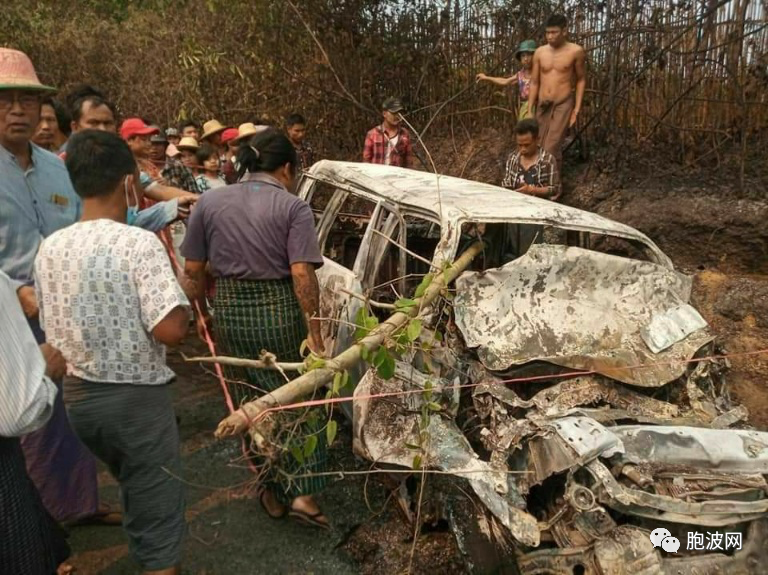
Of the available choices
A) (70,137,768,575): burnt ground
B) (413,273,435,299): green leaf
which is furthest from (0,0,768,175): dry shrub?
(413,273,435,299): green leaf

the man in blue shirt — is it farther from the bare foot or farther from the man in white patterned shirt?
the bare foot

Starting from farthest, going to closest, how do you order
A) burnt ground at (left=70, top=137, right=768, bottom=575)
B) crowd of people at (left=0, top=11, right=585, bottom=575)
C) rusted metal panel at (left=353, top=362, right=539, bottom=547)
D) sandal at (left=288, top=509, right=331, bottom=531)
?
1. sandal at (left=288, top=509, right=331, bottom=531)
2. burnt ground at (left=70, top=137, right=768, bottom=575)
3. rusted metal panel at (left=353, top=362, right=539, bottom=547)
4. crowd of people at (left=0, top=11, right=585, bottom=575)

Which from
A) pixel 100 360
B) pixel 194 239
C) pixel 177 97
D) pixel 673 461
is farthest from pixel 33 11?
pixel 673 461

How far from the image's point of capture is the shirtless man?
6375 mm

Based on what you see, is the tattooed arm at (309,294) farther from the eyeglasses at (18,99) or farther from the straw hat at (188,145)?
the straw hat at (188,145)

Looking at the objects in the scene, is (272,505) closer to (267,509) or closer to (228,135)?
(267,509)

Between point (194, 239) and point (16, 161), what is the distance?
2.78 ft

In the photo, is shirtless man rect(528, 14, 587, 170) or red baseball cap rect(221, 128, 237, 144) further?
red baseball cap rect(221, 128, 237, 144)

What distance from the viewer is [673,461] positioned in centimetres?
234

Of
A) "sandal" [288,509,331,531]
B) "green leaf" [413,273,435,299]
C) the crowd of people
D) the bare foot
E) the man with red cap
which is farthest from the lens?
the man with red cap

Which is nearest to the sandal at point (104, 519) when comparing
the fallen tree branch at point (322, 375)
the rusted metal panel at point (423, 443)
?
the rusted metal panel at point (423, 443)

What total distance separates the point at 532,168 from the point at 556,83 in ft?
5.87

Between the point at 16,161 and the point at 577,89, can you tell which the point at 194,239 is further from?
the point at 577,89

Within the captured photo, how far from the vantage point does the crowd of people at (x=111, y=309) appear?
1925 millimetres
